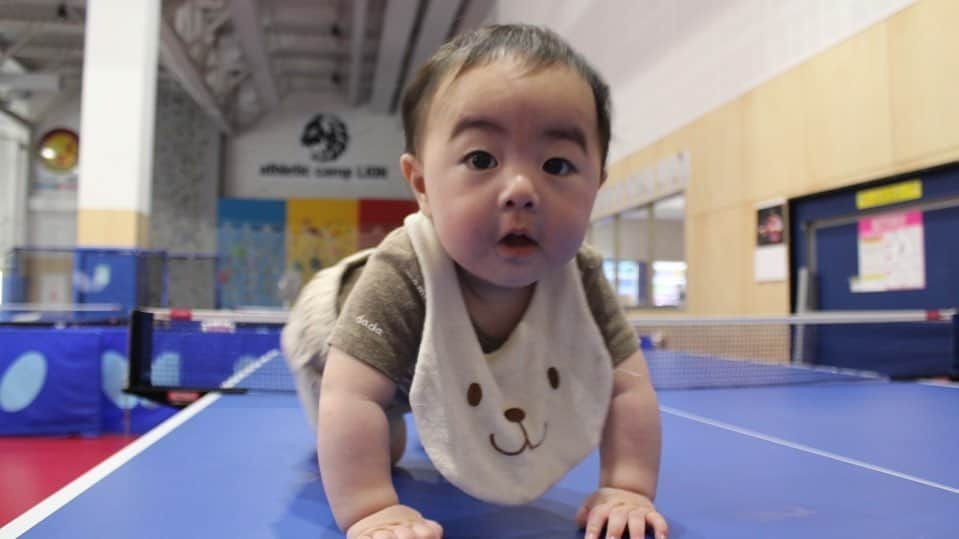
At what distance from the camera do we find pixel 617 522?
0.97 meters

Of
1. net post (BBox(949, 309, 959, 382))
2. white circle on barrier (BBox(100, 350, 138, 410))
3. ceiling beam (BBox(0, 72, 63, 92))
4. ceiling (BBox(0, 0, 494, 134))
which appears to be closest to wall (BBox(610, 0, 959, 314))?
net post (BBox(949, 309, 959, 382))

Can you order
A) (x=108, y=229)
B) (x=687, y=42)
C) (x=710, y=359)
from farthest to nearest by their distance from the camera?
1. (x=108, y=229)
2. (x=687, y=42)
3. (x=710, y=359)

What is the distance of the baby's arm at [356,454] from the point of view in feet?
3.21

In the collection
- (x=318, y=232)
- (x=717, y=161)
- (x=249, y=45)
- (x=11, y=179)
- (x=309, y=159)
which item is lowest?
(x=717, y=161)

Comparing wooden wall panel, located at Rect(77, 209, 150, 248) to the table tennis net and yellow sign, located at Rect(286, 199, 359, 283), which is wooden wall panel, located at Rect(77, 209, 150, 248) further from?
yellow sign, located at Rect(286, 199, 359, 283)

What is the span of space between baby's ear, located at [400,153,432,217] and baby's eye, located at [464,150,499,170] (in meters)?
0.15

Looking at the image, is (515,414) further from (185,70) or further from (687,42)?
(185,70)

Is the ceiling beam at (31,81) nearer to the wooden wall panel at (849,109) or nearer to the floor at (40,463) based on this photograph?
the floor at (40,463)

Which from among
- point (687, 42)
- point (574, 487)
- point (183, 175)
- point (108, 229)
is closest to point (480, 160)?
point (574, 487)

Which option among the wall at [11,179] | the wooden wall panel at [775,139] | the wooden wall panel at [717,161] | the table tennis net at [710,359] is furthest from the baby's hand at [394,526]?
the wall at [11,179]

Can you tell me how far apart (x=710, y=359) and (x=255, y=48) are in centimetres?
1120

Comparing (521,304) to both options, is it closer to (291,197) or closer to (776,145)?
(776,145)

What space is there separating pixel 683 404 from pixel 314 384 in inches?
64.4

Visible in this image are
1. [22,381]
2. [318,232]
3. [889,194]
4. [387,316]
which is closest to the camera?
[387,316]
